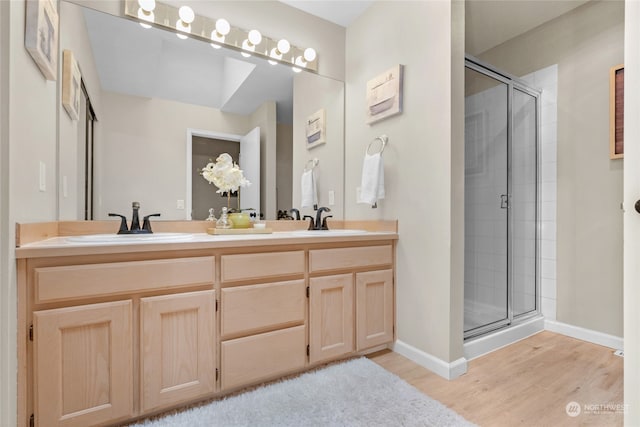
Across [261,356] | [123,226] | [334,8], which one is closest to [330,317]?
[261,356]

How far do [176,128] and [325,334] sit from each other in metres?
1.52

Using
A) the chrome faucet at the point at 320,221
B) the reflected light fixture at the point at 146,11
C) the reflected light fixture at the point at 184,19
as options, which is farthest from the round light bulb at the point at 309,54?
the chrome faucet at the point at 320,221

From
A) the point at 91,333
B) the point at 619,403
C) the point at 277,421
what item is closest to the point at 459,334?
the point at 619,403

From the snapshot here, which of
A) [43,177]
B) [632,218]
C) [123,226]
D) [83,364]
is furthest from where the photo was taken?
[123,226]

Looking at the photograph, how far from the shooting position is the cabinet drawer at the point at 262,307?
4.99 feet

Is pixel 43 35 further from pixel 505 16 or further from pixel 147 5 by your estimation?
pixel 505 16

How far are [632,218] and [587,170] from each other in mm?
1643

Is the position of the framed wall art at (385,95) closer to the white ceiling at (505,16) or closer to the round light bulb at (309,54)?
the round light bulb at (309,54)

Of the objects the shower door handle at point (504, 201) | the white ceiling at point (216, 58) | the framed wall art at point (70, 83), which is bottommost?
the shower door handle at point (504, 201)

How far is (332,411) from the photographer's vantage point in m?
1.45

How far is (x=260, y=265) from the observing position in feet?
5.26

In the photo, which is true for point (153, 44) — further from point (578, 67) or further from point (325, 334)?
Answer: point (578, 67)

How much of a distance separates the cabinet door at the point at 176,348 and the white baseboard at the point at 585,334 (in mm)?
2466

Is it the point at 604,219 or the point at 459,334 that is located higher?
the point at 604,219
